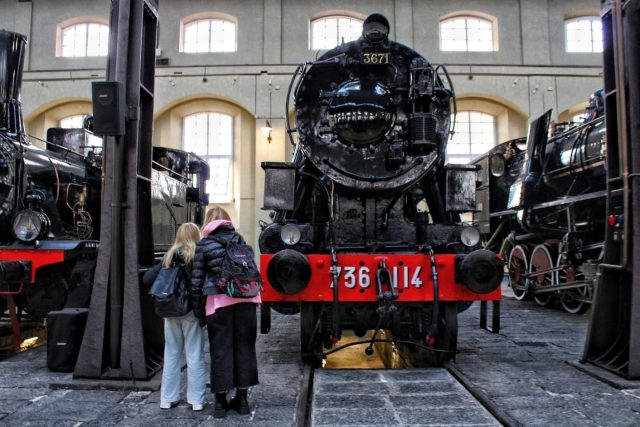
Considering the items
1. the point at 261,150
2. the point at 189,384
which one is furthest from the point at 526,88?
the point at 189,384

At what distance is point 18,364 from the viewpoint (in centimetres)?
434

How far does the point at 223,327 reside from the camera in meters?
2.98

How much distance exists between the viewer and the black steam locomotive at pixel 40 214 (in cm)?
450

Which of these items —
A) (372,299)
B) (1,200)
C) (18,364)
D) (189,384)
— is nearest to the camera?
(189,384)

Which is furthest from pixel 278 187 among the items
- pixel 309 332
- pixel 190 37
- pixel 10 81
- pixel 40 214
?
pixel 190 37

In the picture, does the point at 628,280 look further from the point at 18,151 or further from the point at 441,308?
the point at 18,151

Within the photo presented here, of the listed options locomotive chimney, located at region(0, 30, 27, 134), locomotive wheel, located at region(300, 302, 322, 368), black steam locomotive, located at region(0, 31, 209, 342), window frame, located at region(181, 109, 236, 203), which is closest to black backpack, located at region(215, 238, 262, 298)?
locomotive wheel, located at region(300, 302, 322, 368)

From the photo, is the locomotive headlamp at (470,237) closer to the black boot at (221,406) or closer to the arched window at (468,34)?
the black boot at (221,406)

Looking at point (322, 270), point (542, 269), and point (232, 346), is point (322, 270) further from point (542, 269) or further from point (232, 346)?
point (542, 269)

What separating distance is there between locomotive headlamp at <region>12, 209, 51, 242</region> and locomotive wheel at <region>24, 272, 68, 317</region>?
527 mm

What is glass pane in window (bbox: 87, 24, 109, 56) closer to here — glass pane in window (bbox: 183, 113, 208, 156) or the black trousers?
A: glass pane in window (bbox: 183, 113, 208, 156)

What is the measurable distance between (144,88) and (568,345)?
4.77 m

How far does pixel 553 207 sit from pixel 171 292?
6092mm

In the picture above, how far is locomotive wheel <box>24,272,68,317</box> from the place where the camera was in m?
4.89
